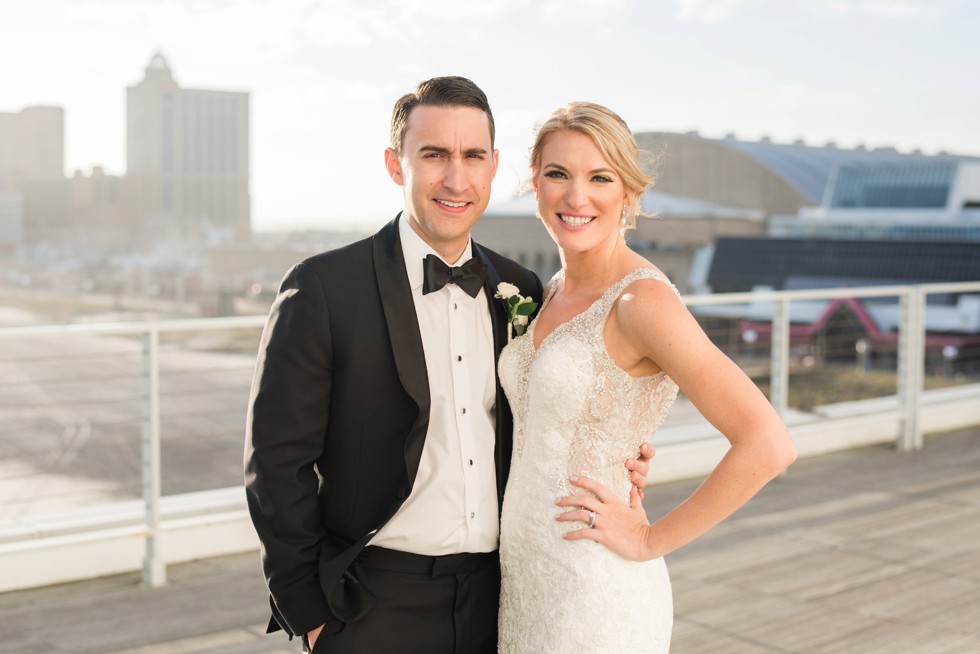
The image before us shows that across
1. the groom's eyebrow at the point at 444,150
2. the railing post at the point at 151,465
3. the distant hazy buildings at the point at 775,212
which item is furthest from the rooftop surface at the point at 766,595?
the distant hazy buildings at the point at 775,212

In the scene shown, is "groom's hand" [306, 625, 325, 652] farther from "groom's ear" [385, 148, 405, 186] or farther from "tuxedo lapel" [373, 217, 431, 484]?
"groom's ear" [385, 148, 405, 186]

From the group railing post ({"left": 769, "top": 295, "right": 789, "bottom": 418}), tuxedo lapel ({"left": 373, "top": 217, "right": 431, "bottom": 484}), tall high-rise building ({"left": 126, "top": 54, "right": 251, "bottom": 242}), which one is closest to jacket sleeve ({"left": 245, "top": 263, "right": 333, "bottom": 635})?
tuxedo lapel ({"left": 373, "top": 217, "right": 431, "bottom": 484})

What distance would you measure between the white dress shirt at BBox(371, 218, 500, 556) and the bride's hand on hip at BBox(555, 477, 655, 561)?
0.17 metres

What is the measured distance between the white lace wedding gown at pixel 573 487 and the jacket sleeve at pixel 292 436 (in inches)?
14.6

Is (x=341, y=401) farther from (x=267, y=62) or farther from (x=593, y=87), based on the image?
(x=267, y=62)

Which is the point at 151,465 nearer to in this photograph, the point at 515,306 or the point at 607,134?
the point at 515,306

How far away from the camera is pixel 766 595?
399 centimetres

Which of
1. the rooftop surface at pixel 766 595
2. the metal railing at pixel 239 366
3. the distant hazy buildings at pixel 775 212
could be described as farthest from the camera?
the distant hazy buildings at pixel 775 212

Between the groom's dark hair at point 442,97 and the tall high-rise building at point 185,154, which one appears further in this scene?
the tall high-rise building at point 185,154

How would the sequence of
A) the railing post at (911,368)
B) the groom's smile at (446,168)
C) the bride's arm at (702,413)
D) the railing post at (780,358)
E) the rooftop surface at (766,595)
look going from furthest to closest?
the railing post at (911,368)
the railing post at (780,358)
the rooftop surface at (766,595)
the groom's smile at (446,168)
the bride's arm at (702,413)

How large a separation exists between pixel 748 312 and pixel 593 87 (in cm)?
8215

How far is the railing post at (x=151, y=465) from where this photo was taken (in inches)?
160

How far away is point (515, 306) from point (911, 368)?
5.43 m

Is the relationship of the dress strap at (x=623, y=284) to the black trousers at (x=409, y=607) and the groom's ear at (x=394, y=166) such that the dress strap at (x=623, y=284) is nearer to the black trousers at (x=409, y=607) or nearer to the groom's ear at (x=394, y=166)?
the groom's ear at (x=394, y=166)
